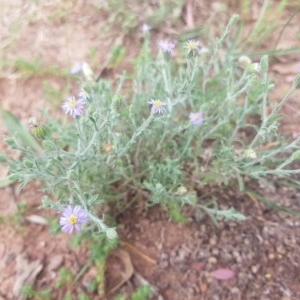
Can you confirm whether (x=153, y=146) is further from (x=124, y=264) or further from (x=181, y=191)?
(x=124, y=264)

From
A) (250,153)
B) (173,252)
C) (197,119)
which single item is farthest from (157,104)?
(173,252)

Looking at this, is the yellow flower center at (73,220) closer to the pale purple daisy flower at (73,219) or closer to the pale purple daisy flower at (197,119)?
the pale purple daisy flower at (73,219)

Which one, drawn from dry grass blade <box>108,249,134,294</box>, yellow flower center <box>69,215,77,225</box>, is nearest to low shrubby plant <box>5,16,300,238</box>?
yellow flower center <box>69,215,77,225</box>

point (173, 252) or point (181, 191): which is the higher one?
point (181, 191)

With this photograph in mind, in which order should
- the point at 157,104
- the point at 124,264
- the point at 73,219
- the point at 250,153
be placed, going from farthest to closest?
→ the point at 124,264 → the point at 250,153 → the point at 157,104 → the point at 73,219

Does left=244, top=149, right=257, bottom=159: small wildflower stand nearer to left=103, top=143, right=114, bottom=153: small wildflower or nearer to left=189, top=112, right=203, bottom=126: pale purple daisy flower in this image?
left=189, top=112, right=203, bottom=126: pale purple daisy flower

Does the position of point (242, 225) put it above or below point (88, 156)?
below

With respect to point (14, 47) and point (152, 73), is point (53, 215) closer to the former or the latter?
point (152, 73)

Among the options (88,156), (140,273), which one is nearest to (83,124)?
(88,156)

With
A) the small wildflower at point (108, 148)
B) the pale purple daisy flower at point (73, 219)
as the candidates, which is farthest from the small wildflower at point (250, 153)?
the pale purple daisy flower at point (73, 219)
